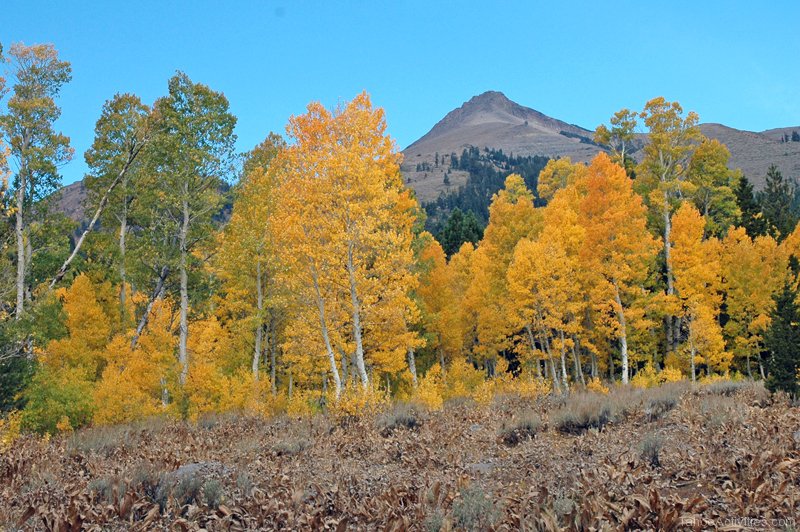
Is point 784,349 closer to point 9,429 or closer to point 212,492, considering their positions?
point 212,492

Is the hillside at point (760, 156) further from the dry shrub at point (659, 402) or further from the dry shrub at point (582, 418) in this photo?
the dry shrub at point (582, 418)

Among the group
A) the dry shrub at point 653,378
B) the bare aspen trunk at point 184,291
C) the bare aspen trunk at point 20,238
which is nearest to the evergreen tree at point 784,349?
the dry shrub at point 653,378

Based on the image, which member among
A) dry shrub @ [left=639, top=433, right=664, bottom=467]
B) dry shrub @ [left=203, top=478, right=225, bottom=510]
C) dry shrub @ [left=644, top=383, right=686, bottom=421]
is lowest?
dry shrub @ [left=644, top=383, right=686, bottom=421]

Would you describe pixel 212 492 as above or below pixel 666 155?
below

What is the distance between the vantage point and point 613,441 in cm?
852

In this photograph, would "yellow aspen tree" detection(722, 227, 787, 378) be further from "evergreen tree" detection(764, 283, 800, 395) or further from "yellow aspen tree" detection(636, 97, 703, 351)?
"evergreen tree" detection(764, 283, 800, 395)

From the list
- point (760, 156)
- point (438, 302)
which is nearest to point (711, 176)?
point (438, 302)

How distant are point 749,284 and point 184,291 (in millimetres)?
25719

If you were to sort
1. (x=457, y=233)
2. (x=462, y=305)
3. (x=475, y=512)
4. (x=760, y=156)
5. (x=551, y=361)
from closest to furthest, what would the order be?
(x=475, y=512), (x=551, y=361), (x=462, y=305), (x=457, y=233), (x=760, y=156)

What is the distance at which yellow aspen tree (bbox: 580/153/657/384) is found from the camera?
75.0ft

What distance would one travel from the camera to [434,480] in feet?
22.0

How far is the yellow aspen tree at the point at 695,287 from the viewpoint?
23.8 meters

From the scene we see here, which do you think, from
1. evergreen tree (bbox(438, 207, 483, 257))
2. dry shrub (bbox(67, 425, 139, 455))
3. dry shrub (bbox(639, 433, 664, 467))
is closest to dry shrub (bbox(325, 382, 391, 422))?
dry shrub (bbox(67, 425, 139, 455))

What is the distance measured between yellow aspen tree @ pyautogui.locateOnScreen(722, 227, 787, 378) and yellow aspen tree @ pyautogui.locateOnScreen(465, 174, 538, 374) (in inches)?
392
